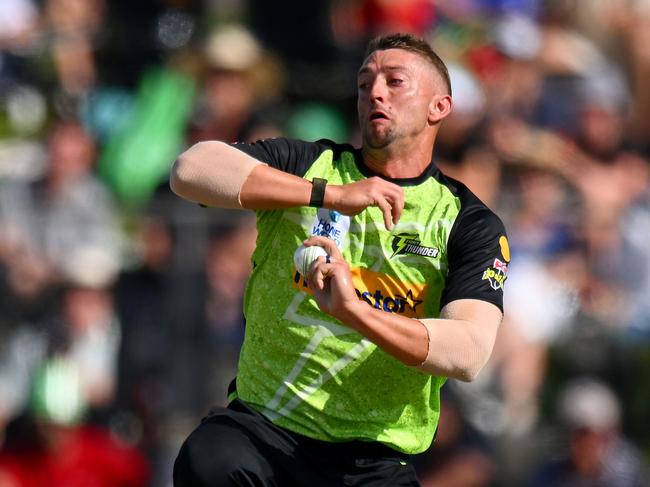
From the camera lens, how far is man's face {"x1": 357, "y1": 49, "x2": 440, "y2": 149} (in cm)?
534

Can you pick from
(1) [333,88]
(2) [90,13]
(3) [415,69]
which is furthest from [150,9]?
(3) [415,69]

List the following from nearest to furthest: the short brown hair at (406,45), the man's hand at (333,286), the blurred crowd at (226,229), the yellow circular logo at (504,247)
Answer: the man's hand at (333,286)
the yellow circular logo at (504,247)
the short brown hair at (406,45)
the blurred crowd at (226,229)

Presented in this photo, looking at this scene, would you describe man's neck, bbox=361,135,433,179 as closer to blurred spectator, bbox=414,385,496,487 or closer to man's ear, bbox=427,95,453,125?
man's ear, bbox=427,95,453,125

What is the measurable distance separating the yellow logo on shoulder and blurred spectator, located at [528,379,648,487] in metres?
4.30

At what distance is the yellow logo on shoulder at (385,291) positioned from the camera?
5.23m

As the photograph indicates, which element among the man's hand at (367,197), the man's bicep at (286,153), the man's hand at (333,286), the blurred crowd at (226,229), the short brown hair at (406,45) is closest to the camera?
the man's hand at (333,286)

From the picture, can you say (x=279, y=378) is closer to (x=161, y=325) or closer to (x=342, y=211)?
(x=342, y=211)

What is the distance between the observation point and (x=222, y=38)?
10375 mm

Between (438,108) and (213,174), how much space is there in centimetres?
112

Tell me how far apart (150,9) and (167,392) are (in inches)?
146

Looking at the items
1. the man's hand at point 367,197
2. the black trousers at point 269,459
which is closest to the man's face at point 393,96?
the man's hand at point 367,197

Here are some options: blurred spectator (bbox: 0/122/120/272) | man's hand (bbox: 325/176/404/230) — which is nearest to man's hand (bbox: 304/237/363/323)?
man's hand (bbox: 325/176/404/230)

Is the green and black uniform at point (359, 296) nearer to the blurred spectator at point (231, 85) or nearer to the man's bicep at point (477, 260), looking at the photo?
the man's bicep at point (477, 260)

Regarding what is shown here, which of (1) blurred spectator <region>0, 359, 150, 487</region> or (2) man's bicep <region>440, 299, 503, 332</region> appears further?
(1) blurred spectator <region>0, 359, 150, 487</region>
